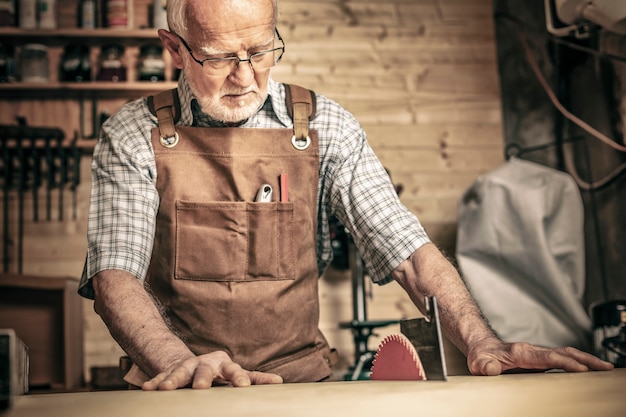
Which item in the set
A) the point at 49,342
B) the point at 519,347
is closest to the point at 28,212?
the point at 49,342

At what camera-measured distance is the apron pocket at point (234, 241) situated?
1.71 meters

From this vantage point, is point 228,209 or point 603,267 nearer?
point 228,209

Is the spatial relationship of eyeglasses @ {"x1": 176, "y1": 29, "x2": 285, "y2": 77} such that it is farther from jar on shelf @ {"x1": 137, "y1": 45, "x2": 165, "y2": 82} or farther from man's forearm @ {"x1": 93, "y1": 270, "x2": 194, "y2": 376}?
jar on shelf @ {"x1": 137, "y1": 45, "x2": 165, "y2": 82}

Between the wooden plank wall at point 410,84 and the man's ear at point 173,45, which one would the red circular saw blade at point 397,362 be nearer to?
the man's ear at point 173,45

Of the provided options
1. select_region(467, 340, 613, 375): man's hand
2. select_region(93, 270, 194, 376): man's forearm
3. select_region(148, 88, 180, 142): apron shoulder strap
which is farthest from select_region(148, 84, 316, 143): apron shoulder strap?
select_region(467, 340, 613, 375): man's hand

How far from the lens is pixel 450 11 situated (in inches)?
159

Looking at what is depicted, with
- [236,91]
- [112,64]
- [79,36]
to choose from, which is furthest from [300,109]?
[79,36]

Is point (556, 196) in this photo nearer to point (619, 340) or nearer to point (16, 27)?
point (619, 340)

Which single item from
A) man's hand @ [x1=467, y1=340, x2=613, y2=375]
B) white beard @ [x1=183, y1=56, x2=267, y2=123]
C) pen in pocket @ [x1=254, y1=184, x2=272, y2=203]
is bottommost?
man's hand @ [x1=467, y1=340, x2=613, y2=375]

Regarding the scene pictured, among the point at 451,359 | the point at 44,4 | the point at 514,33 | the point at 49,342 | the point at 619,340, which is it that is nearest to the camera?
Answer: the point at 619,340

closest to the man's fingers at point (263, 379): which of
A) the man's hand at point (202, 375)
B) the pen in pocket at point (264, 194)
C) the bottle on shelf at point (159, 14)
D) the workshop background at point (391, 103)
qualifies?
the man's hand at point (202, 375)

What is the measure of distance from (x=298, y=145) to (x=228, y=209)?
0.23m

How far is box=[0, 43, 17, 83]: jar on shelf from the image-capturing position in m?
3.55

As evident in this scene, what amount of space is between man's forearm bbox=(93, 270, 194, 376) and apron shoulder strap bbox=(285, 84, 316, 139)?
538 millimetres
